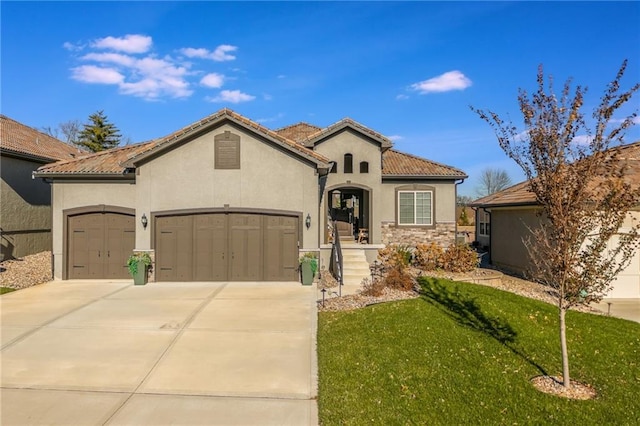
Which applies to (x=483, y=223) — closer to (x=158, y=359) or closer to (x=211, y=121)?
(x=211, y=121)

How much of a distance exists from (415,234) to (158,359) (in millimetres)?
13894

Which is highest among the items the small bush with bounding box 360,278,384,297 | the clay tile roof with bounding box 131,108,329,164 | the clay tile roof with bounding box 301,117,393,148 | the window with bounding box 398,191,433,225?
the clay tile roof with bounding box 301,117,393,148

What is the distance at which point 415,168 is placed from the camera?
748 inches

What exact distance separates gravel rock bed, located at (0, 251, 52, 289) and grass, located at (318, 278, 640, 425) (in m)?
10.6

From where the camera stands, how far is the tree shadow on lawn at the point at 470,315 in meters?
7.45

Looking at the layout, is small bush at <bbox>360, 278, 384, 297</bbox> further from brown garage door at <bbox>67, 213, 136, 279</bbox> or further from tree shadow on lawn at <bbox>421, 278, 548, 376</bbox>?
brown garage door at <bbox>67, 213, 136, 279</bbox>

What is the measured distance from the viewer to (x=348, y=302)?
34.8 ft

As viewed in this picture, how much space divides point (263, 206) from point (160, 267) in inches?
162

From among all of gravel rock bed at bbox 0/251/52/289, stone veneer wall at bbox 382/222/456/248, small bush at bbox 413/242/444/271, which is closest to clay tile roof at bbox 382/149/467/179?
stone veneer wall at bbox 382/222/456/248

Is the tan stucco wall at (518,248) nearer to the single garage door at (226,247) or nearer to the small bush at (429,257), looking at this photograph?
the small bush at (429,257)

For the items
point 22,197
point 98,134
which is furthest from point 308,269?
point 98,134

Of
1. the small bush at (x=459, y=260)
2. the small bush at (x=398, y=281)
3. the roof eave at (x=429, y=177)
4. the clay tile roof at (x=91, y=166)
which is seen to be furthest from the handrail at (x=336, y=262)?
the clay tile roof at (x=91, y=166)

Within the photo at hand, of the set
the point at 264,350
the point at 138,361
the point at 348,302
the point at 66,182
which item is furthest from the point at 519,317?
the point at 66,182

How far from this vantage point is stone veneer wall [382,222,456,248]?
60.5ft
